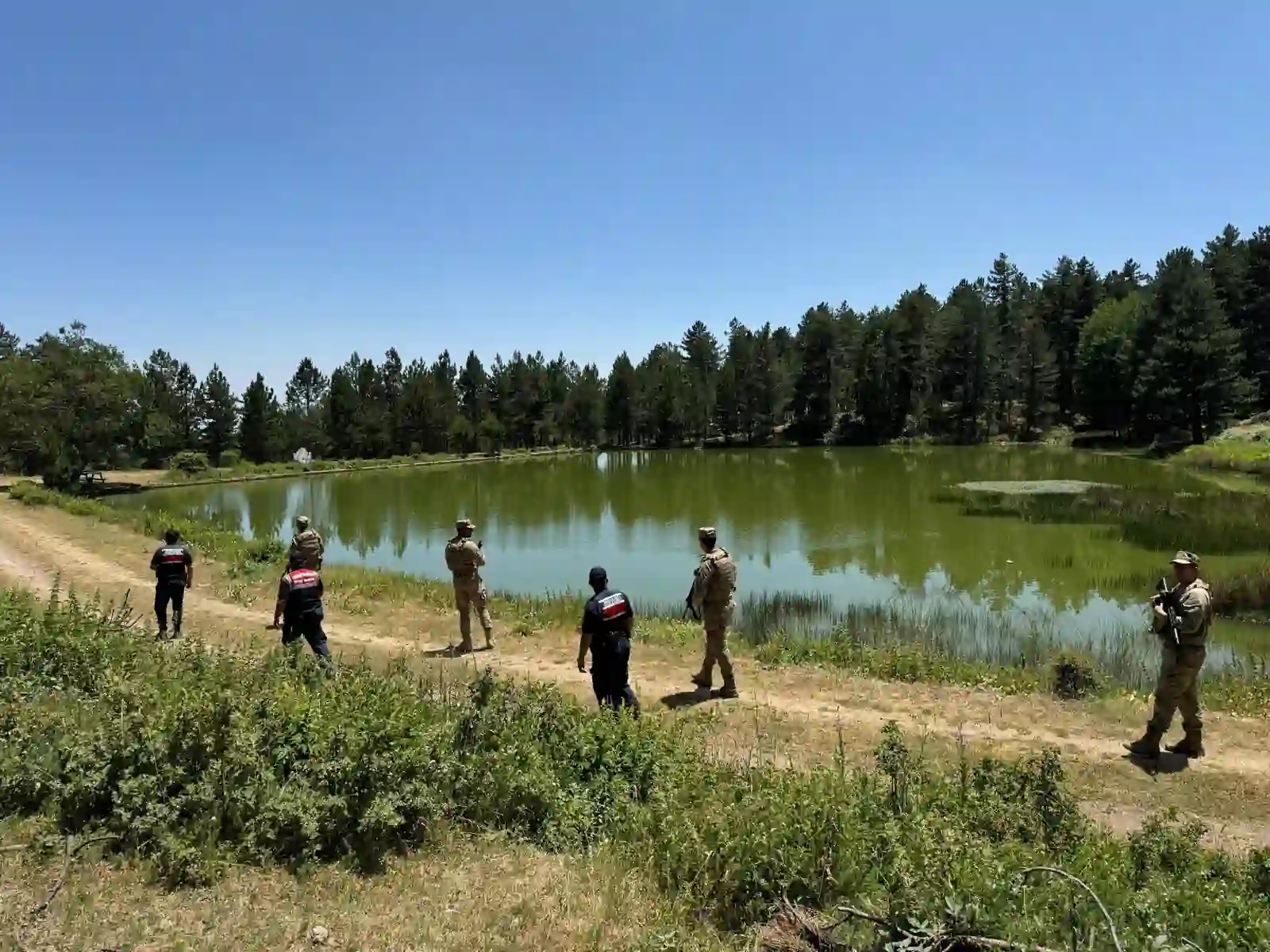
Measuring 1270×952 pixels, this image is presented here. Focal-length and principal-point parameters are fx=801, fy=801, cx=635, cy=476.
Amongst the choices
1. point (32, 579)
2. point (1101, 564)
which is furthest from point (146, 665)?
point (1101, 564)

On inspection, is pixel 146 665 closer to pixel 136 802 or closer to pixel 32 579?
pixel 136 802

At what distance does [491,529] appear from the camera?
31.4 metres

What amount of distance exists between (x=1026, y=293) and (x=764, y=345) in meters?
35.0

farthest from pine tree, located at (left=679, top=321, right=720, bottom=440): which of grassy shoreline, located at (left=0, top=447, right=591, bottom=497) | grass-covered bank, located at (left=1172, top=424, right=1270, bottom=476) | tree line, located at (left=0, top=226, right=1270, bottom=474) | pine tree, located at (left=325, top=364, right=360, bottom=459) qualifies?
grass-covered bank, located at (left=1172, top=424, right=1270, bottom=476)

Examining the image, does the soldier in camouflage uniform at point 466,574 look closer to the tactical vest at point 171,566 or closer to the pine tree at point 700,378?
the tactical vest at point 171,566

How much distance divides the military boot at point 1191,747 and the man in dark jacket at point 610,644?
5486 millimetres

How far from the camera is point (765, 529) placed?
1126 inches

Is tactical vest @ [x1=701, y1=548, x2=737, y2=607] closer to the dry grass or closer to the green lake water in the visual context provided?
the dry grass

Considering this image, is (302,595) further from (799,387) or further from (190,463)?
(799,387)

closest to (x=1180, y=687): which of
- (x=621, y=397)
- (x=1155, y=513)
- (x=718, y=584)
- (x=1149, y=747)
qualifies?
(x=1149, y=747)

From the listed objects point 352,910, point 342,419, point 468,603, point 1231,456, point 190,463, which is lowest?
point 352,910

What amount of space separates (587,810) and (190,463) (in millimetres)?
69566

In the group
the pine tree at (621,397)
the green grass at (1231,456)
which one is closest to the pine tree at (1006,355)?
the green grass at (1231,456)

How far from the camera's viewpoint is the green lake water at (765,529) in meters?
18.5
